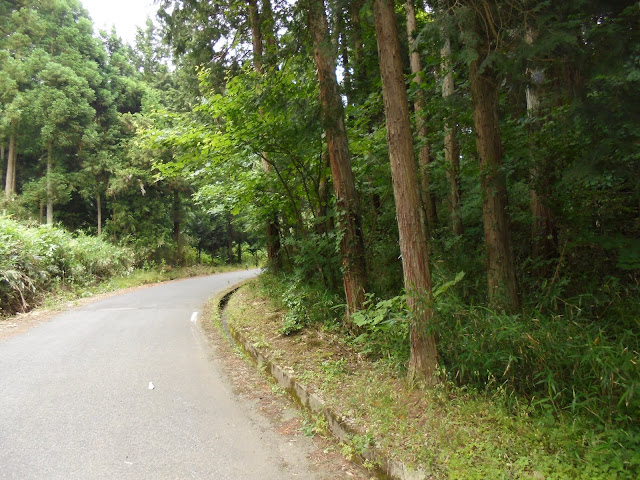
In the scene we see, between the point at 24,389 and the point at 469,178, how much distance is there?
24.6 feet

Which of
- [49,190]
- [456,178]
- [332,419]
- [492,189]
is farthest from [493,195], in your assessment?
[49,190]

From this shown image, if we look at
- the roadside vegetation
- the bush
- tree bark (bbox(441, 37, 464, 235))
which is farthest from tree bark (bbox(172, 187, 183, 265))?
tree bark (bbox(441, 37, 464, 235))

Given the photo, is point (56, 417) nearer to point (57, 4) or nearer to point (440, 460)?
point (440, 460)

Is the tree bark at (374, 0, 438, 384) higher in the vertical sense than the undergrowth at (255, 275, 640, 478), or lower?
higher

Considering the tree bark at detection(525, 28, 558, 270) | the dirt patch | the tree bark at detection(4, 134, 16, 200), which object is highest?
the tree bark at detection(4, 134, 16, 200)

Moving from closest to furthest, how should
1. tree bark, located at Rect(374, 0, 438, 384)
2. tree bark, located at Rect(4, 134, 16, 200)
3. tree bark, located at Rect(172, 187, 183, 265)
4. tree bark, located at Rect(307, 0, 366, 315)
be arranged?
tree bark, located at Rect(374, 0, 438, 384) < tree bark, located at Rect(307, 0, 366, 315) < tree bark, located at Rect(4, 134, 16, 200) < tree bark, located at Rect(172, 187, 183, 265)

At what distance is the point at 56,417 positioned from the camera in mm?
4039

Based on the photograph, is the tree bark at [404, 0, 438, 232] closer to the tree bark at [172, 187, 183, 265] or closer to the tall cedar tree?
the tall cedar tree

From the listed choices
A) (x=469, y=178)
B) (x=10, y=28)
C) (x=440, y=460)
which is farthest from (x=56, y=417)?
(x=10, y=28)

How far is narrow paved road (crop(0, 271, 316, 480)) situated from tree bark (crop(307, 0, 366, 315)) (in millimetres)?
2439

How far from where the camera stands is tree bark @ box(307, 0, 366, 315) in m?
5.77

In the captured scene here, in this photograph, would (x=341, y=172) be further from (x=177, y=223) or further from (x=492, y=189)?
(x=177, y=223)

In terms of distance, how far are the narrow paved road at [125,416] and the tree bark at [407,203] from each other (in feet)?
5.53

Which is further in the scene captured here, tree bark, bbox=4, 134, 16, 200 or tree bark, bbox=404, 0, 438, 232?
tree bark, bbox=4, 134, 16, 200
